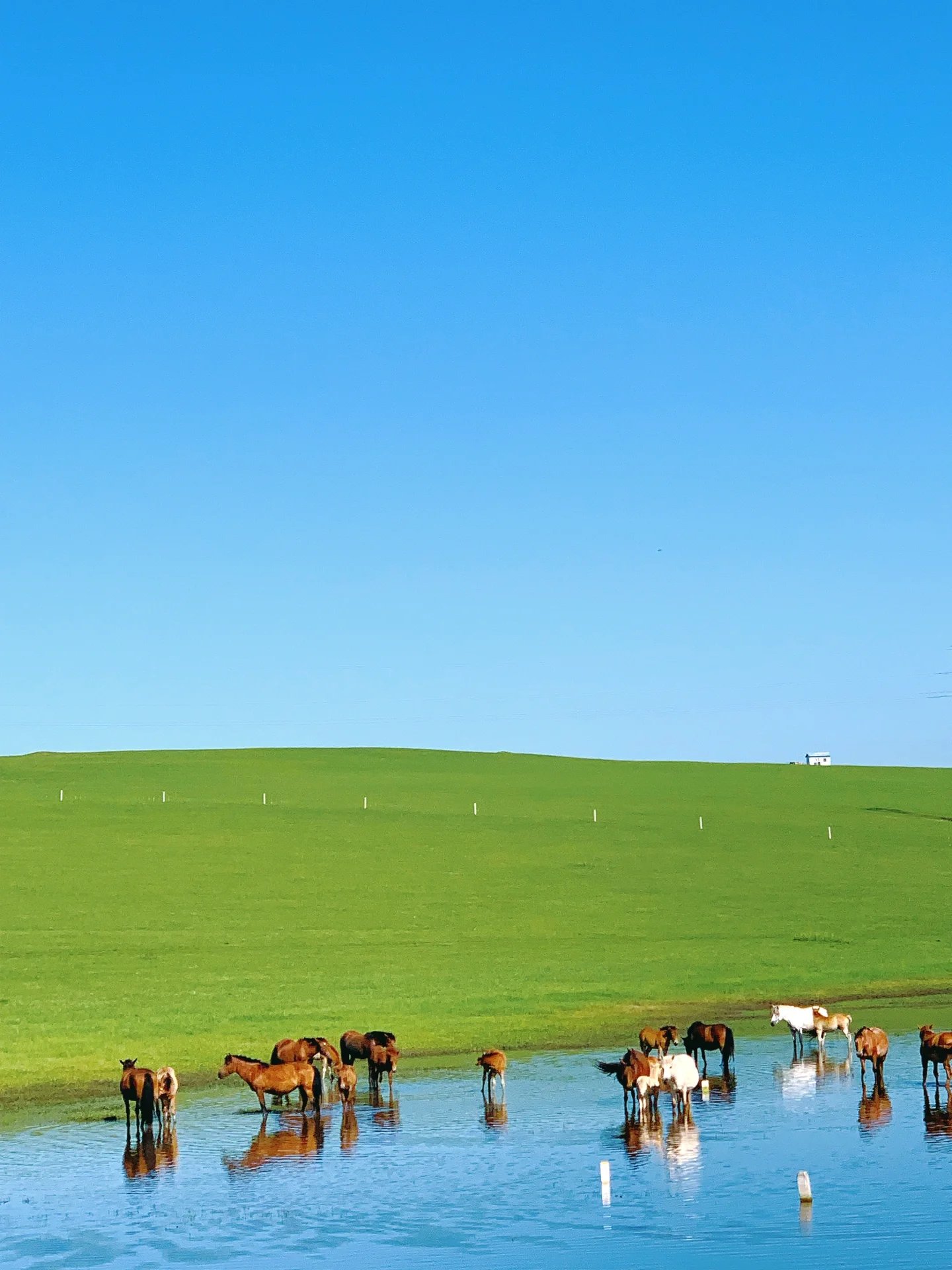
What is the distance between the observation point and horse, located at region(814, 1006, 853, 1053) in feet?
118

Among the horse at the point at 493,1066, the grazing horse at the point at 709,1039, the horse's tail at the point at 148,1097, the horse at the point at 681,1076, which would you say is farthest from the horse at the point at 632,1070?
the horse's tail at the point at 148,1097

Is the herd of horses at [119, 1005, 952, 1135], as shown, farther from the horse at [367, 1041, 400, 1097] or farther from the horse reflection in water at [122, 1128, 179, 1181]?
the horse reflection in water at [122, 1128, 179, 1181]

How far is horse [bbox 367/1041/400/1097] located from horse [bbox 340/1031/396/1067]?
24 centimetres

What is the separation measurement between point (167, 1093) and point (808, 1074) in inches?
519

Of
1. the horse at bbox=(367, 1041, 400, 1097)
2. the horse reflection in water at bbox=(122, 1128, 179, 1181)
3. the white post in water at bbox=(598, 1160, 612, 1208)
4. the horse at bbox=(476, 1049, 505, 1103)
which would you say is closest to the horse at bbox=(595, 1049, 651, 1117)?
the horse at bbox=(476, 1049, 505, 1103)

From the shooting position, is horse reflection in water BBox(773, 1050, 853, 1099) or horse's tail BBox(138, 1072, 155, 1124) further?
horse reflection in water BBox(773, 1050, 853, 1099)

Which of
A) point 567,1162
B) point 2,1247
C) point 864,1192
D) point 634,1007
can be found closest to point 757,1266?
point 864,1192

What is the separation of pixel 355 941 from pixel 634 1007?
15017mm

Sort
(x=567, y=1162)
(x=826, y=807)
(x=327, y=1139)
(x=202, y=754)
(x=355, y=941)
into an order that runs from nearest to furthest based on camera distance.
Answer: (x=567, y=1162) → (x=327, y=1139) → (x=355, y=941) → (x=826, y=807) → (x=202, y=754)

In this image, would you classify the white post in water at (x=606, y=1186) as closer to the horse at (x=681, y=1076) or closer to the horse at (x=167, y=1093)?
the horse at (x=681, y=1076)

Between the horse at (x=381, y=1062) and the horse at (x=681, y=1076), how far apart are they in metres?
6.16

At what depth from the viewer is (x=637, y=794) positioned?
100562mm

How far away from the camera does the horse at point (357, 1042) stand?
1267 inches

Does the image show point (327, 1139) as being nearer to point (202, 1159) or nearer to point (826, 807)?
point (202, 1159)
